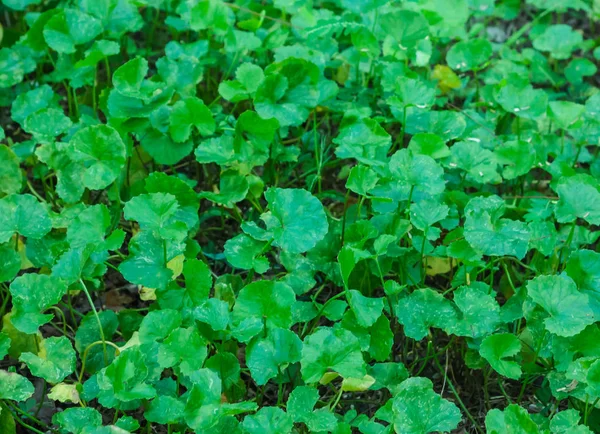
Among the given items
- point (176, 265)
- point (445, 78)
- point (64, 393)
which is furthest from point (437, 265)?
point (64, 393)

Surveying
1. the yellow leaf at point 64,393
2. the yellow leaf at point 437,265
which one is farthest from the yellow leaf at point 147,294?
the yellow leaf at point 437,265

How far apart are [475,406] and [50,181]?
1052 mm

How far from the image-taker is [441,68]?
2.12 metres

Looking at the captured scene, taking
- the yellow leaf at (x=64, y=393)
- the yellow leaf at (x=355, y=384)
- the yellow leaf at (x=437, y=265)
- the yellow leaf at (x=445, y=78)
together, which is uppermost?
the yellow leaf at (x=445, y=78)

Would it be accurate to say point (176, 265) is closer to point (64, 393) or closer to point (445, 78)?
point (64, 393)

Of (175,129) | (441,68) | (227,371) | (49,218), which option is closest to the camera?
(227,371)

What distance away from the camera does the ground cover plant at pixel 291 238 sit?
1321 millimetres

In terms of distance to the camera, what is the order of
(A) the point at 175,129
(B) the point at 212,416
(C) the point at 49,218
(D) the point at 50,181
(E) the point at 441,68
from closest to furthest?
(B) the point at 212,416 → (C) the point at 49,218 → (A) the point at 175,129 → (D) the point at 50,181 → (E) the point at 441,68

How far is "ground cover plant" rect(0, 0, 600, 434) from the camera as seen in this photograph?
1321 millimetres

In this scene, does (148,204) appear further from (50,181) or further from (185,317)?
(50,181)

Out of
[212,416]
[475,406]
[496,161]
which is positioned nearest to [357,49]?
[496,161]

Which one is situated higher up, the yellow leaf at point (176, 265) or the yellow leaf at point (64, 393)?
the yellow leaf at point (176, 265)

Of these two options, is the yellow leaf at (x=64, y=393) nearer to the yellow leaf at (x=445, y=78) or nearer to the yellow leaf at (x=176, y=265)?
the yellow leaf at (x=176, y=265)

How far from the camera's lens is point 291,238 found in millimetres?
1446
